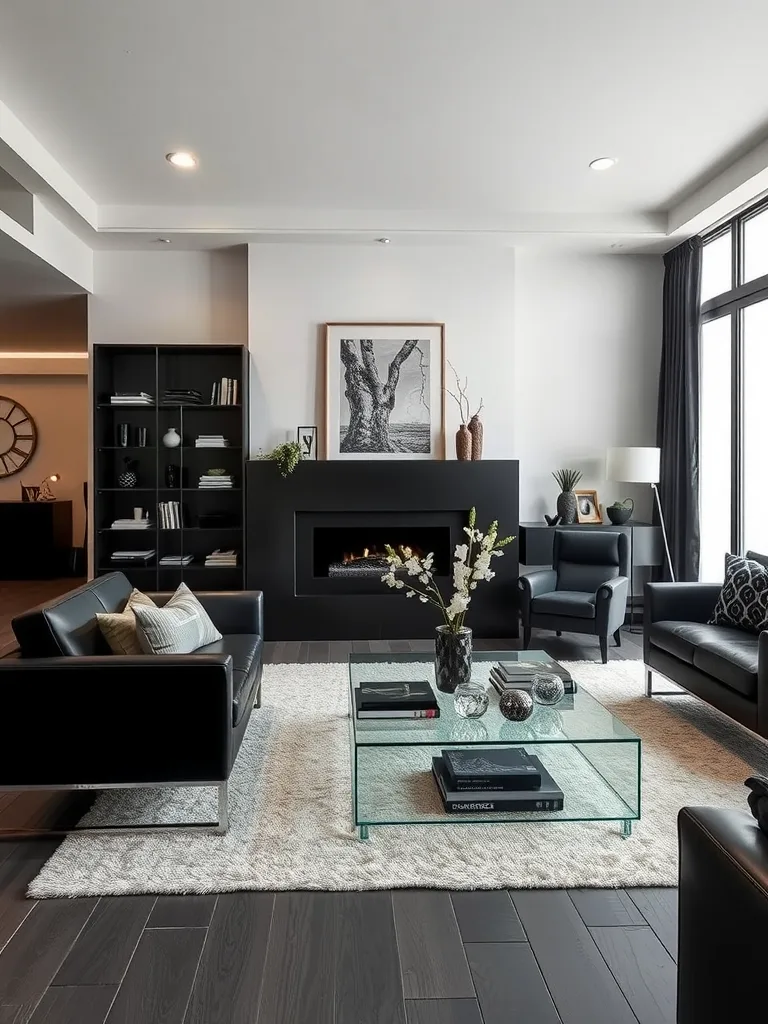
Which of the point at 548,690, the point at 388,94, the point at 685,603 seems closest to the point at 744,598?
the point at 685,603

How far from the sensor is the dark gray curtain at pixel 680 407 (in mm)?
5492

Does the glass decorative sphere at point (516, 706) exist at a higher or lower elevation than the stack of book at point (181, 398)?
lower

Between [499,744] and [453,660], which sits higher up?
[453,660]

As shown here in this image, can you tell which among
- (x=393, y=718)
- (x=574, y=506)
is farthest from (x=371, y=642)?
(x=393, y=718)

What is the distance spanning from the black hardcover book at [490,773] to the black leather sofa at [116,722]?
0.80m

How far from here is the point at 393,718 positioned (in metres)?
2.71

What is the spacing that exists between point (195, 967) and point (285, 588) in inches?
148

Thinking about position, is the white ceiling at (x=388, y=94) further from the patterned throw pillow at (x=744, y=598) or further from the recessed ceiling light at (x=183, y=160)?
the patterned throw pillow at (x=744, y=598)

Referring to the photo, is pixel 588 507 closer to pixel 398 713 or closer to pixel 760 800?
pixel 398 713

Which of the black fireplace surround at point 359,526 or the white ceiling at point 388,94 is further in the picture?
the black fireplace surround at point 359,526

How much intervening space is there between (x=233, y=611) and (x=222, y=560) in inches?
73.5

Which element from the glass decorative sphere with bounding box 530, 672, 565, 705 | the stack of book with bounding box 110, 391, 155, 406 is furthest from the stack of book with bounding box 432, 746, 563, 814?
the stack of book with bounding box 110, 391, 155, 406

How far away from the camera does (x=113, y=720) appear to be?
244 cm

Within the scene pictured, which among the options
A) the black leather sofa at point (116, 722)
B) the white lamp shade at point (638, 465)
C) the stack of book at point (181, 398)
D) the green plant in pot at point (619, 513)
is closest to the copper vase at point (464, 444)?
the white lamp shade at point (638, 465)
